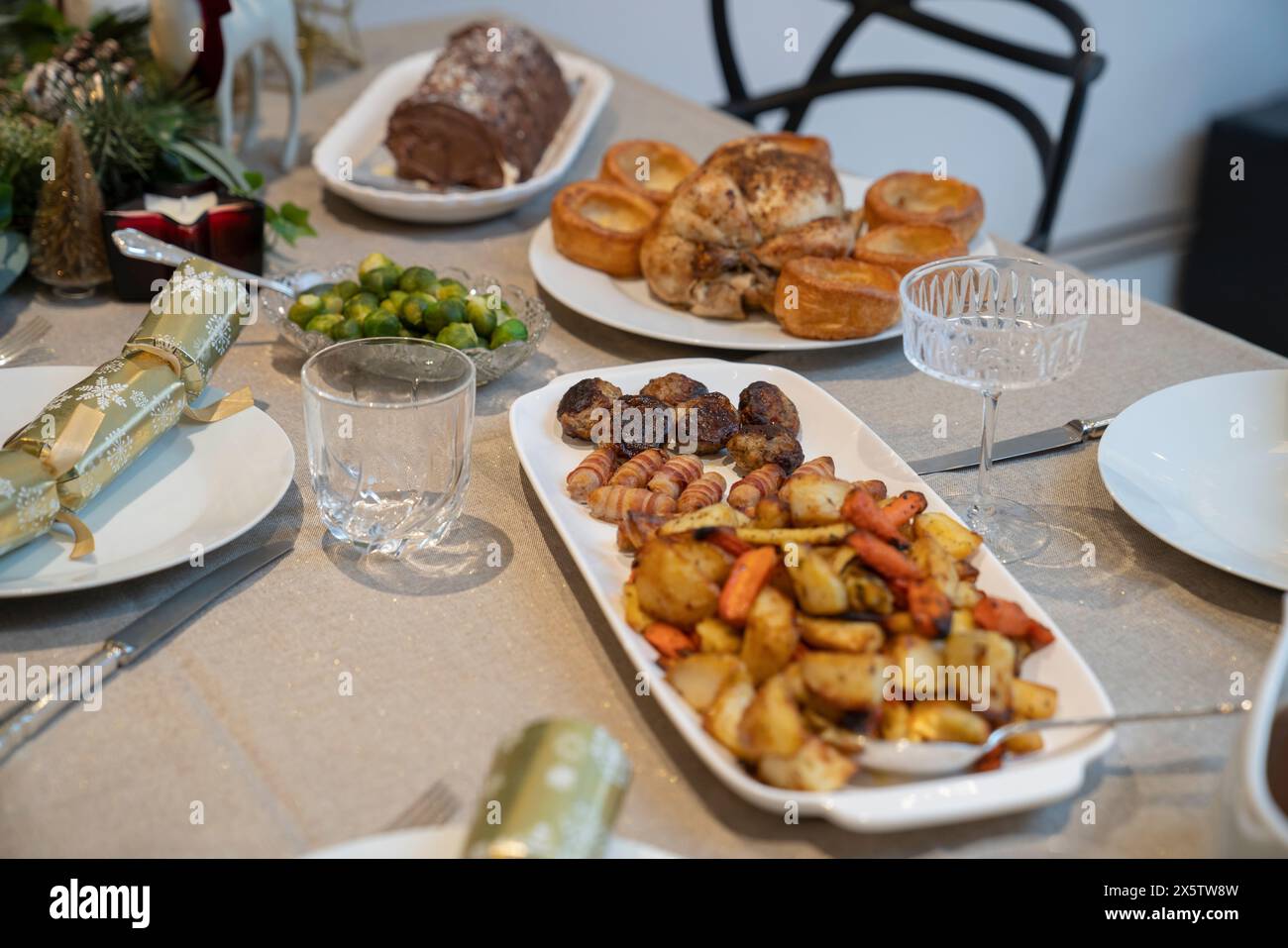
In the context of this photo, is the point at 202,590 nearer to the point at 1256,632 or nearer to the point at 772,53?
the point at 1256,632

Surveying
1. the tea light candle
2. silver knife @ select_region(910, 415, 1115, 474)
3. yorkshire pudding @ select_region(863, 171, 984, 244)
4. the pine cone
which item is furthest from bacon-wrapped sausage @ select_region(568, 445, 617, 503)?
the pine cone

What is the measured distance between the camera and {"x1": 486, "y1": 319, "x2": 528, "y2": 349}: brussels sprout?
141 cm

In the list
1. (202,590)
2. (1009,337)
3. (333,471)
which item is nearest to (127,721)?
(202,590)

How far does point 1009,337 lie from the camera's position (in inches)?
41.8

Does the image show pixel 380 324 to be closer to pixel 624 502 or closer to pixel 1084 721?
pixel 624 502

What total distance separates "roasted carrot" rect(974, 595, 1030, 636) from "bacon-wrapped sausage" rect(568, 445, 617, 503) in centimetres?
39

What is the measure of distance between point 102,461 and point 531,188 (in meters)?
0.98

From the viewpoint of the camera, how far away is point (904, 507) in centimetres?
106

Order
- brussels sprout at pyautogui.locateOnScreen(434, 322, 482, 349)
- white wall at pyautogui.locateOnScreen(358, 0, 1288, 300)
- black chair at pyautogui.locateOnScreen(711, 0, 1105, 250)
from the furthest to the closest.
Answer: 1. white wall at pyautogui.locateOnScreen(358, 0, 1288, 300)
2. black chair at pyautogui.locateOnScreen(711, 0, 1105, 250)
3. brussels sprout at pyautogui.locateOnScreen(434, 322, 482, 349)

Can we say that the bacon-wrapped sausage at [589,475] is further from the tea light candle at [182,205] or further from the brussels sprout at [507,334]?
the tea light candle at [182,205]

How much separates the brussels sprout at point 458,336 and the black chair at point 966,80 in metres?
1.34

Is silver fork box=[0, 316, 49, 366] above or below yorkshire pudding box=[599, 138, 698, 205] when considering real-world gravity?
below

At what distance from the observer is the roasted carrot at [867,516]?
98cm

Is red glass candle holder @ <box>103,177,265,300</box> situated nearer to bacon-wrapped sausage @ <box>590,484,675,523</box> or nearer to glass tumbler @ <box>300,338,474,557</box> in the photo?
glass tumbler @ <box>300,338,474,557</box>
